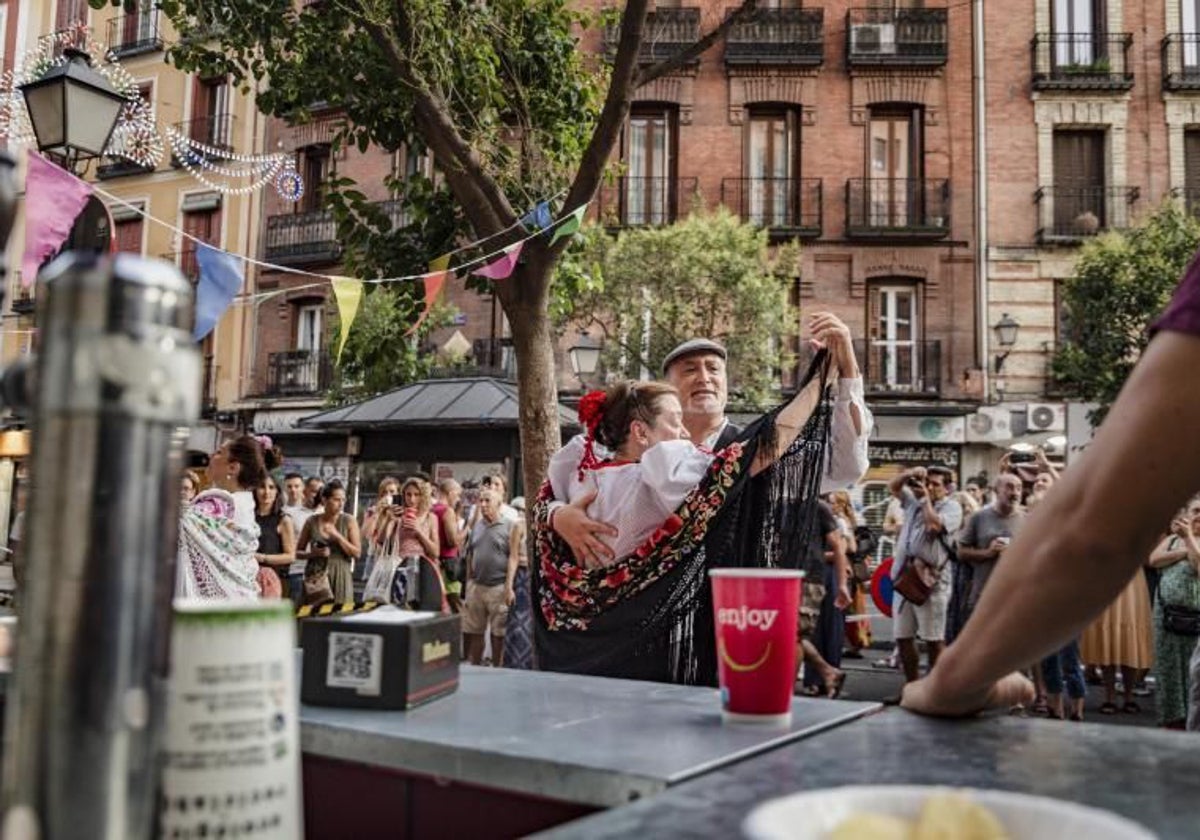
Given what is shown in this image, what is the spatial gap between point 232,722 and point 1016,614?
34.3 inches

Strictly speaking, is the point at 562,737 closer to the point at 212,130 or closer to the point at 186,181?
the point at 212,130

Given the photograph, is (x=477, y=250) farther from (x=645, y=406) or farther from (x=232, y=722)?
(x=232, y=722)

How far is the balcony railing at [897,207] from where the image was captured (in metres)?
19.3

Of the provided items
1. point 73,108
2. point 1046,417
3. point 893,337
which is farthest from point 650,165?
point 73,108

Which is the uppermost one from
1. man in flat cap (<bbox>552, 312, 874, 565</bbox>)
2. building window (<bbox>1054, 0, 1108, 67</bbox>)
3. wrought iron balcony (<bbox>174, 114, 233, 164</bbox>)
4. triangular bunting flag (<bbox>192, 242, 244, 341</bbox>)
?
building window (<bbox>1054, 0, 1108, 67</bbox>)

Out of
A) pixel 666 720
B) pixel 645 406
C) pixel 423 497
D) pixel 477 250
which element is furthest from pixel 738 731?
pixel 423 497

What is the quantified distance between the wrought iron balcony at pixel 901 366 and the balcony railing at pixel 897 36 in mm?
5390

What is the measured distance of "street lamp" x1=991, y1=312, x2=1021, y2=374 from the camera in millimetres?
18016

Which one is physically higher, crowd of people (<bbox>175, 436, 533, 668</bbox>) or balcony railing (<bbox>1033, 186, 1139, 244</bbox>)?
balcony railing (<bbox>1033, 186, 1139, 244</bbox>)

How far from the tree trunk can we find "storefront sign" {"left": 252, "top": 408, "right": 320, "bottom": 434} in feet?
51.7

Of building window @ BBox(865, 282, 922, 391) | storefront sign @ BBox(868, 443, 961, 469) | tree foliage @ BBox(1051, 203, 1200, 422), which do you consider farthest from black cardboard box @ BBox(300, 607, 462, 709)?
building window @ BBox(865, 282, 922, 391)

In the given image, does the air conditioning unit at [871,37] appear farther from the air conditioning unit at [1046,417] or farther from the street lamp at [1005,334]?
the air conditioning unit at [1046,417]

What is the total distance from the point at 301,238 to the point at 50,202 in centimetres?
1691

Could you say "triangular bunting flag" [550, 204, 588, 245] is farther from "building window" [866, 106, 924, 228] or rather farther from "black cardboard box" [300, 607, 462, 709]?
"building window" [866, 106, 924, 228]
